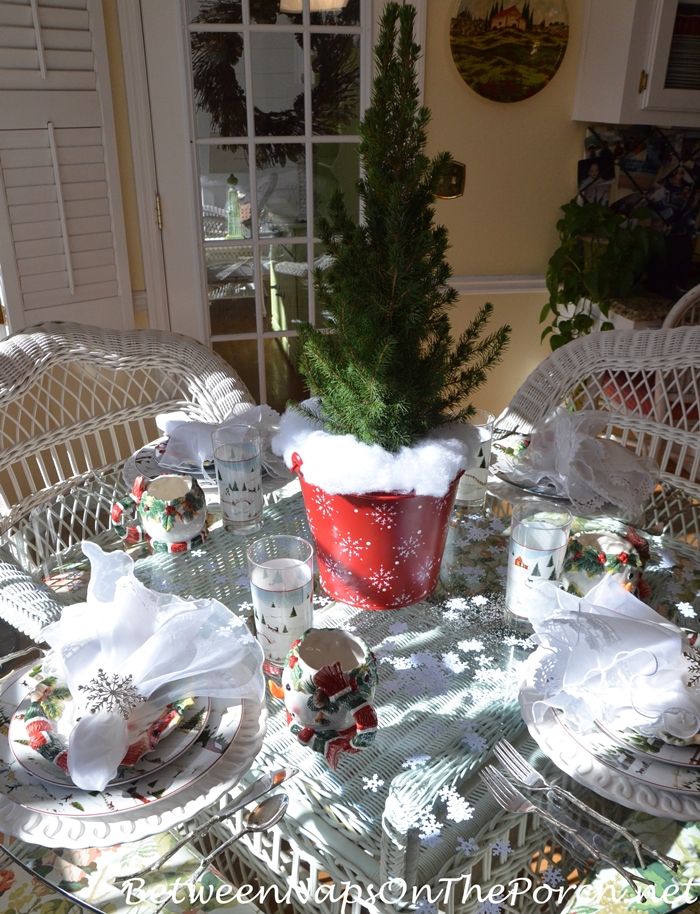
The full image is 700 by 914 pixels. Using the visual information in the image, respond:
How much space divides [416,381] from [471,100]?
6.73ft

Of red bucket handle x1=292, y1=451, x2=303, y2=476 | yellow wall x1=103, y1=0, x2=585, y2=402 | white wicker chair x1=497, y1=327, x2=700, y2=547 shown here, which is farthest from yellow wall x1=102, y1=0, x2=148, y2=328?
red bucket handle x1=292, y1=451, x2=303, y2=476

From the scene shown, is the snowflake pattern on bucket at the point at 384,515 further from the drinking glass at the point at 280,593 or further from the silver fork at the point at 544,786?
the silver fork at the point at 544,786

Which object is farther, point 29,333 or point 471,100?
point 471,100

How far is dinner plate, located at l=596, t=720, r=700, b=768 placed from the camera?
0.70 metres

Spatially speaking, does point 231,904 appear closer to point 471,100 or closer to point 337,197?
point 337,197

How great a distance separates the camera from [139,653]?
769 millimetres

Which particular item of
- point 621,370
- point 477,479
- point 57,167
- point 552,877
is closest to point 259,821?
point 552,877

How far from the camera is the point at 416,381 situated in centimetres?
87

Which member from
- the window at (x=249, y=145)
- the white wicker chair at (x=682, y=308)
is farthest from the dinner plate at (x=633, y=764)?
the window at (x=249, y=145)

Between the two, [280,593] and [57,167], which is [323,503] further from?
[57,167]

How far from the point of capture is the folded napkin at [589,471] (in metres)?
1.12

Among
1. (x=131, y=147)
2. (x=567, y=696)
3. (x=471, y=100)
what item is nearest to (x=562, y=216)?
(x=471, y=100)

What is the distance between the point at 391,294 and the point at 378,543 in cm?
30

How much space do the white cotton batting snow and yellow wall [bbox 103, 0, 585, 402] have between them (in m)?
1.79
